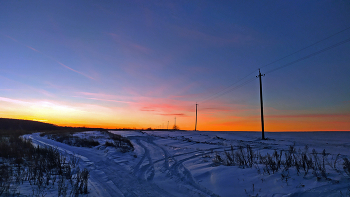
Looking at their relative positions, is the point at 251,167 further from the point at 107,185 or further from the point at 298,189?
the point at 107,185

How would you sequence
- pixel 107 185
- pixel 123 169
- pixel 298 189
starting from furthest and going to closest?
pixel 123 169 < pixel 107 185 < pixel 298 189

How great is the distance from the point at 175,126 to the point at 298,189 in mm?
A: 91360

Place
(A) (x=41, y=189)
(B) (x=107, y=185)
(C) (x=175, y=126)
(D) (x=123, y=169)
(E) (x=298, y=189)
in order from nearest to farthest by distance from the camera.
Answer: (E) (x=298, y=189)
(A) (x=41, y=189)
(B) (x=107, y=185)
(D) (x=123, y=169)
(C) (x=175, y=126)

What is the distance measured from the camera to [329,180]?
5785 mm

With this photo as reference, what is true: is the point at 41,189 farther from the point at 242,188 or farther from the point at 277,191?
the point at 277,191

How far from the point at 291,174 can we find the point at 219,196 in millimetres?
2739

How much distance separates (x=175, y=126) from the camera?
96125 millimetres

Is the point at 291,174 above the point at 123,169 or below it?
above

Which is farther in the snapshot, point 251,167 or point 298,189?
point 251,167

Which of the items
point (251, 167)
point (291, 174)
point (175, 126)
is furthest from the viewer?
point (175, 126)

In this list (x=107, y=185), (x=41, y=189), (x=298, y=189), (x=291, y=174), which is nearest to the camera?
(x=298, y=189)

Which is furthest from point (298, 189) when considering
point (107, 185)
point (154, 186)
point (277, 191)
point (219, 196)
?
point (107, 185)

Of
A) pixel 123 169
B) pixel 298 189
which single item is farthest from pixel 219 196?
pixel 123 169

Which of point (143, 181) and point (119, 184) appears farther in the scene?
point (143, 181)
